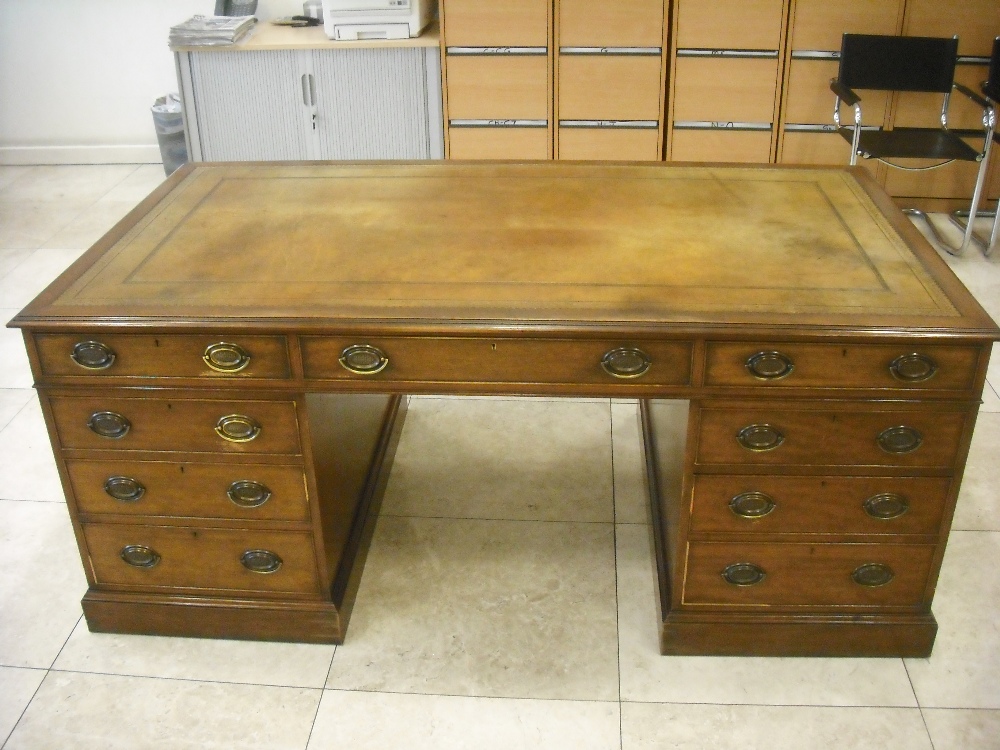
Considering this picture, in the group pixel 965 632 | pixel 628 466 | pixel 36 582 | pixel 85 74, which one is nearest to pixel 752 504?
pixel 965 632

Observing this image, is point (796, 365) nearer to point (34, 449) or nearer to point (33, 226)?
point (34, 449)

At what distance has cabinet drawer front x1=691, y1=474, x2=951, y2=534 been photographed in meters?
2.09

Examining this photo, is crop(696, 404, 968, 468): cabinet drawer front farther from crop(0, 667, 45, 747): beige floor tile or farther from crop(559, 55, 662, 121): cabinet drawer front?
crop(559, 55, 662, 121): cabinet drawer front

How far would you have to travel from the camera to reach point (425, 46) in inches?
170

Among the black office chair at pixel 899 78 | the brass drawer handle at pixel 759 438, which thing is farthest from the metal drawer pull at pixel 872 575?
the black office chair at pixel 899 78

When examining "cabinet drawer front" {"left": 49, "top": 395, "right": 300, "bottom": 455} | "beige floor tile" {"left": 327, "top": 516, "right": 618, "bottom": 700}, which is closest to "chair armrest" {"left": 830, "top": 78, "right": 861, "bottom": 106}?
"beige floor tile" {"left": 327, "top": 516, "right": 618, "bottom": 700}

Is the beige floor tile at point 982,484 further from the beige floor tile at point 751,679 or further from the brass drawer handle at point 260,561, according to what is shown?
the brass drawer handle at point 260,561

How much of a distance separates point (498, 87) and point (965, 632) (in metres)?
2.92

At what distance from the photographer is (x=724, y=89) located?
14.1 feet

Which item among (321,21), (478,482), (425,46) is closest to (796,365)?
(478,482)

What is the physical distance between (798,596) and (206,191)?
5.59ft

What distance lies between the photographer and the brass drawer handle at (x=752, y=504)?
2.11 metres

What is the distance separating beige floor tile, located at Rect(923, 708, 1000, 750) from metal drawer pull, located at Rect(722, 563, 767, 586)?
0.43 metres

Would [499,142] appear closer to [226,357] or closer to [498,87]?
[498,87]
